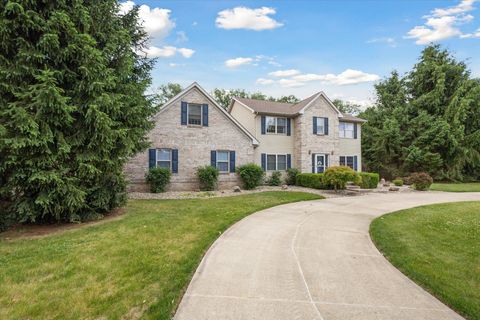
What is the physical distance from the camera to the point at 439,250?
17.7ft

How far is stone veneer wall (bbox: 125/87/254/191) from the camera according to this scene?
1498cm

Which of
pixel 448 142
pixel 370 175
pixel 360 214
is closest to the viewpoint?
pixel 360 214

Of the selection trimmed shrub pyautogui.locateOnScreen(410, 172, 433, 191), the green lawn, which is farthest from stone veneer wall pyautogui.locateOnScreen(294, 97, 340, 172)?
the green lawn

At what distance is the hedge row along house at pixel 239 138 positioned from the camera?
15.6 m

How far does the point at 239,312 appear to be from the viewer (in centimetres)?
309

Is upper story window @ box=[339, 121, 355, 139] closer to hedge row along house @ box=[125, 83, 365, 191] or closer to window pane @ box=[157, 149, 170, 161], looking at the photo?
hedge row along house @ box=[125, 83, 365, 191]

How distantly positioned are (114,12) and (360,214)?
11.1m

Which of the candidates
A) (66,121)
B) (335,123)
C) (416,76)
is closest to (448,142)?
(416,76)

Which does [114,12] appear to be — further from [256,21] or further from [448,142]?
[448,142]

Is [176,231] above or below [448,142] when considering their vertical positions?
below

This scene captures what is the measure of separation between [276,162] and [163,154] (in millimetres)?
8747

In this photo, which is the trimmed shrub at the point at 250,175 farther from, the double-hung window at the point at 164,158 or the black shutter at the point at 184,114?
the black shutter at the point at 184,114

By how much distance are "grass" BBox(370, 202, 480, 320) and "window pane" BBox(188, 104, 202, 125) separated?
11.9 meters

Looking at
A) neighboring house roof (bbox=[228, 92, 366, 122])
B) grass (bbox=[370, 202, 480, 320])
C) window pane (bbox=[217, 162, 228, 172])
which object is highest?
neighboring house roof (bbox=[228, 92, 366, 122])
